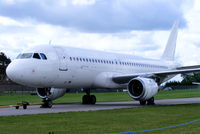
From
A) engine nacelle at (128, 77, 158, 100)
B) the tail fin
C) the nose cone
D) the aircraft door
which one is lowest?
engine nacelle at (128, 77, 158, 100)

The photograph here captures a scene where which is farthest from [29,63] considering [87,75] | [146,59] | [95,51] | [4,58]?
[4,58]

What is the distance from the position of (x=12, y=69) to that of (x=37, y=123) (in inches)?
305

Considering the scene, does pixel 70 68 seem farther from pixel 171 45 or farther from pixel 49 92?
pixel 171 45

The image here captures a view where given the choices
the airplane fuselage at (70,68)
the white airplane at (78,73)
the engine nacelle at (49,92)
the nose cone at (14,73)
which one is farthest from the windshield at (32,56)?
the engine nacelle at (49,92)

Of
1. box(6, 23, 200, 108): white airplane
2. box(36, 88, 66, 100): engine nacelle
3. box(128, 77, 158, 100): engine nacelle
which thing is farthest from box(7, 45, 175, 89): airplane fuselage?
box(128, 77, 158, 100): engine nacelle

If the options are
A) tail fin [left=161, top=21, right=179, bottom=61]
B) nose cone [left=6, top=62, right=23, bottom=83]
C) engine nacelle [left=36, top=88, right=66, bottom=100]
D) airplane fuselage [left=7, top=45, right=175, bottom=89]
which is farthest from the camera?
tail fin [left=161, top=21, right=179, bottom=61]

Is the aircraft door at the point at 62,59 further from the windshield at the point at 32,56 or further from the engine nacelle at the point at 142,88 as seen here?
the engine nacelle at the point at 142,88

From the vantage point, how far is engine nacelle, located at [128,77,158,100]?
71.1 ft

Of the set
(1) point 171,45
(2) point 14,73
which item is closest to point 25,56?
(2) point 14,73

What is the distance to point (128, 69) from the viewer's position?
90.8 feet

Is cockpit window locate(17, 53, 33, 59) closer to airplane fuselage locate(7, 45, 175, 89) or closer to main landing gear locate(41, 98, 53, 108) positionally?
airplane fuselage locate(7, 45, 175, 89)

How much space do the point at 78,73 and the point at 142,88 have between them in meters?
4.20

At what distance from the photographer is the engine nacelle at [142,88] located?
2167cm

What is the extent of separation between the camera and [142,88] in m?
22.0
